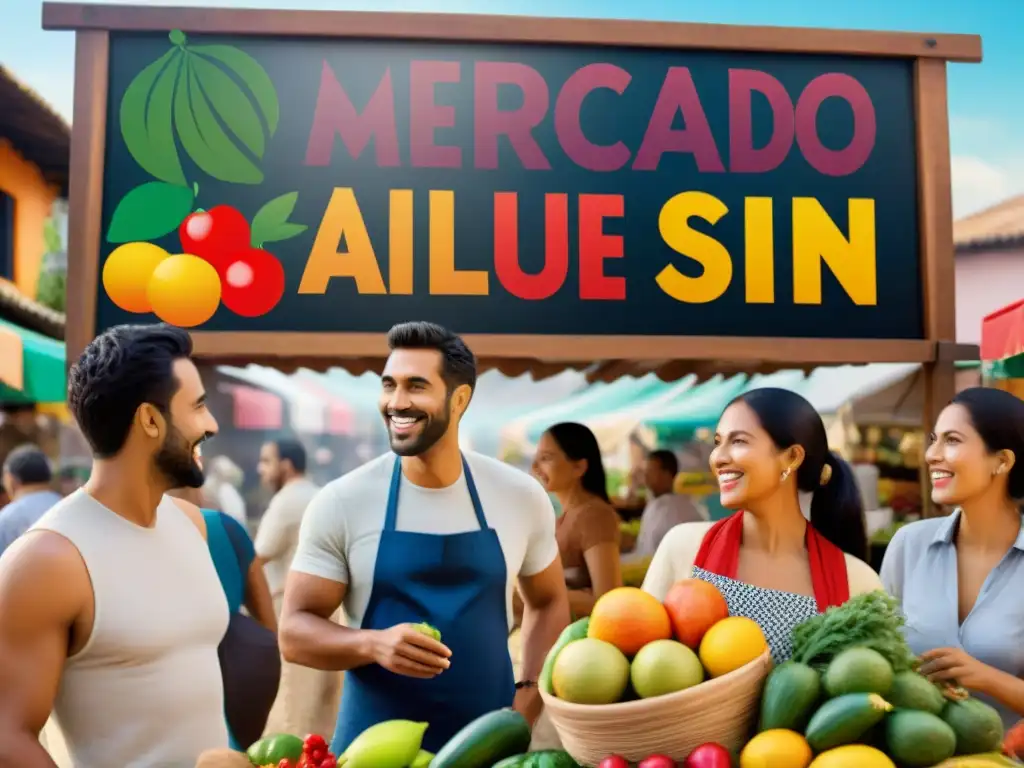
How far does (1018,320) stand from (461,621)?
132 inches

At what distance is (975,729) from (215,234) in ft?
12.0

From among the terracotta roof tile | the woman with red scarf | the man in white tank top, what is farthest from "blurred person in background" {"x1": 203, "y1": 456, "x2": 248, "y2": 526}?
the terracotta roof tile

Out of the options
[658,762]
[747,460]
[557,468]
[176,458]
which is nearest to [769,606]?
[747,460]

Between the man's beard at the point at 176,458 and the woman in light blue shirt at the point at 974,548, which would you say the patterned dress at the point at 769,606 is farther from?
the man's beard at the point at 176,458

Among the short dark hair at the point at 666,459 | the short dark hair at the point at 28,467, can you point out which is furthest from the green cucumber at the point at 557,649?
the short dark hair at the point at 666,459

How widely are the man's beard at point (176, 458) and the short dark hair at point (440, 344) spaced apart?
1.97 ft

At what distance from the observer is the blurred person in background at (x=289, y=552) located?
4570 millimetres

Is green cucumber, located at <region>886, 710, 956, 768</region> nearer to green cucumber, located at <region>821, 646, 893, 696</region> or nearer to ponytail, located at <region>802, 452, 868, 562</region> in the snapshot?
green cucumber, located at <region>821, 646, 893, 696</region>

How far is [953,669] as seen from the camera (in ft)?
6.61

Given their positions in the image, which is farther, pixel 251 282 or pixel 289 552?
pixel 289 552

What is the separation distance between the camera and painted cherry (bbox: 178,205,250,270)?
437 centimetres

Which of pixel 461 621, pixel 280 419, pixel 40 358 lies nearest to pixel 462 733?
pixel 461 621

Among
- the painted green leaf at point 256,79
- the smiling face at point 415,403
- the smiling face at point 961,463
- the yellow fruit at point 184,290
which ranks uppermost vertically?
the painted green leaf at point 256,79

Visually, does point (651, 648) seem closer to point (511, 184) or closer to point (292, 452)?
point (511, 184)
